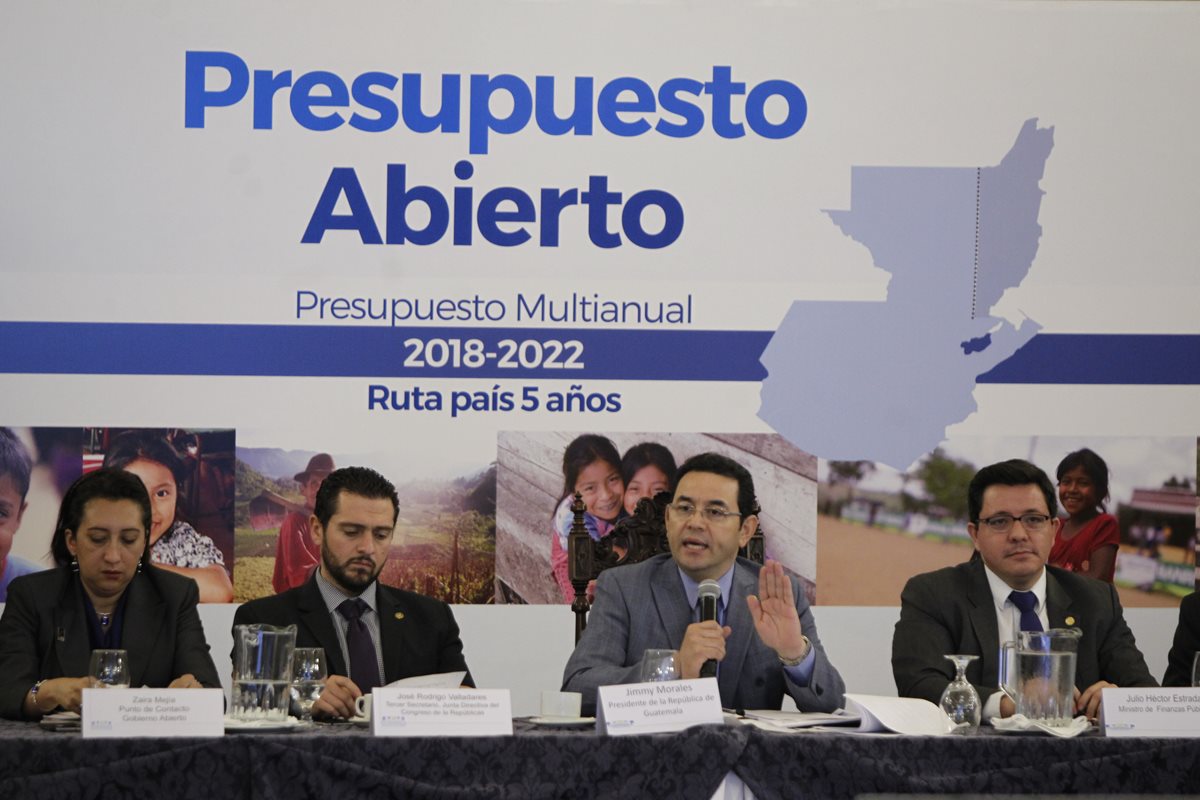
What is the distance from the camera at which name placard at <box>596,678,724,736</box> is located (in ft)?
8.61

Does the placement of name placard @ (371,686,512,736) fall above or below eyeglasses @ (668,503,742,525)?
below

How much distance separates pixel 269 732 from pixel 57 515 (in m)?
2.36

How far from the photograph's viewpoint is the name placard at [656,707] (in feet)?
8.61

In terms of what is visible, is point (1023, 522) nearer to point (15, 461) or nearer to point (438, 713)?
point (438, 713)

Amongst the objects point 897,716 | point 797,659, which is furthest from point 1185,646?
point 897,716

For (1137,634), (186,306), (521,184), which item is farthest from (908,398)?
(186,306)

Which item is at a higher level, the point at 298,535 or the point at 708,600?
the point at 298,535

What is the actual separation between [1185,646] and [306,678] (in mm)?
2322

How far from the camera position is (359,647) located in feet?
12.4

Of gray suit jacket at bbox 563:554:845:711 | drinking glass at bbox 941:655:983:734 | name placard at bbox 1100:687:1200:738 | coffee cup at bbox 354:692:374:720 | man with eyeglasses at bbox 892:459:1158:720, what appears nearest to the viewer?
name placard at bbox 1100:687:1200:738

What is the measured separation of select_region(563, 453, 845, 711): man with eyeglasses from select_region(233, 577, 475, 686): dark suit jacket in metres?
0.45

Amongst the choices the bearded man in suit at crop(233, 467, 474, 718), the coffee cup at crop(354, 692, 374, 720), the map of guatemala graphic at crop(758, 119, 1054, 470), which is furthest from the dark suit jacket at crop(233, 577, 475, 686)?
the map of guatemala graphic at crop(758, 119, 1054, 470)

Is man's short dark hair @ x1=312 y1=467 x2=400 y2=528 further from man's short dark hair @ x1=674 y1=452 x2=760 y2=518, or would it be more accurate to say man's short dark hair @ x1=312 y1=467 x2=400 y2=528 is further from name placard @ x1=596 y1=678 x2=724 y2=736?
name placard @ x1=596 y1=678 x2=724 y2=736

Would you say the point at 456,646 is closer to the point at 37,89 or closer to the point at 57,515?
the point at 57,515
